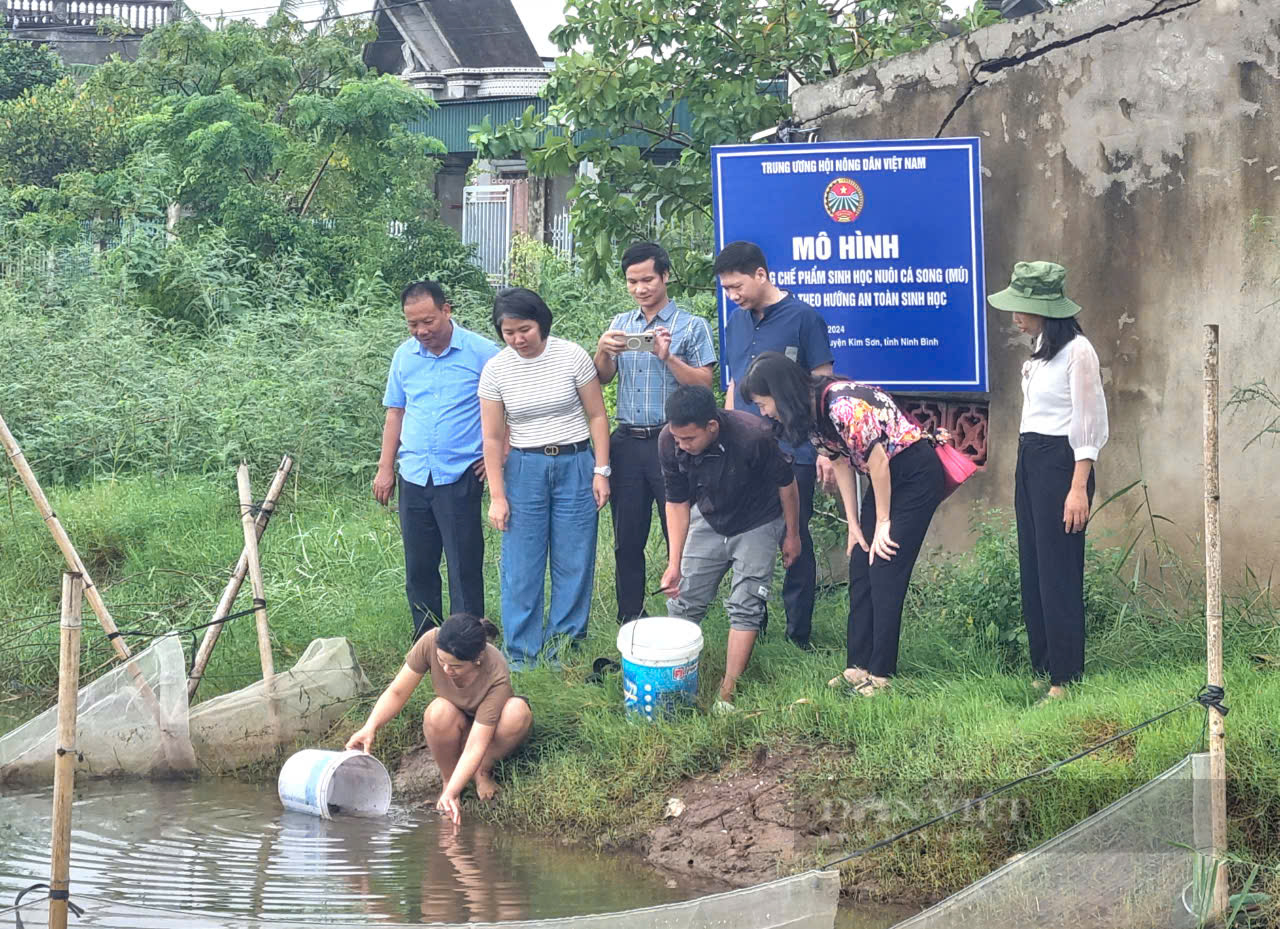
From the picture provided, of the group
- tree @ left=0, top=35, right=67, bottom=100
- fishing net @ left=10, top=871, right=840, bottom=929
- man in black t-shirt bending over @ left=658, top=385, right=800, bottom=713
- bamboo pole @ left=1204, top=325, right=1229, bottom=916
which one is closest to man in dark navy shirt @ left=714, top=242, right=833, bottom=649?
man in black t-shirt bending over @ left=658, top=385, right=800, bottom=713

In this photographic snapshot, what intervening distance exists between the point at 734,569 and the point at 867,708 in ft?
2.64

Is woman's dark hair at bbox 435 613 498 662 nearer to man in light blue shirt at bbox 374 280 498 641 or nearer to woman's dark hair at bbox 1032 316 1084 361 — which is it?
man in light blue shirt at bbox 374 280 498 641

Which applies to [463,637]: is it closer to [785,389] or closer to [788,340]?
[785,389]

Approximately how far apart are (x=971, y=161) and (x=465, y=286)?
8.67 m

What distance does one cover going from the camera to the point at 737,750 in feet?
19.4

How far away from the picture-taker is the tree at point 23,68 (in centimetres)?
2411

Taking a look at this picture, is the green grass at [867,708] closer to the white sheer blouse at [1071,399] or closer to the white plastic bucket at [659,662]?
the white plastic bucket at [659,662]

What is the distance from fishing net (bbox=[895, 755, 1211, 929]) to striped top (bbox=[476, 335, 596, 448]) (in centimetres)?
302

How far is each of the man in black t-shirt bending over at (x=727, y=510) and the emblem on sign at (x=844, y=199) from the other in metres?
1.52

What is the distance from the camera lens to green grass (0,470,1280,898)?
5.09 meters

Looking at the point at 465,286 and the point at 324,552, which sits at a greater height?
the point at 465,286

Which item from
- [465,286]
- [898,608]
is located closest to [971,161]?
[898,608]

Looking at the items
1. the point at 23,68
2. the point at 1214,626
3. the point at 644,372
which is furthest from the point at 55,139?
the point at 1214,626

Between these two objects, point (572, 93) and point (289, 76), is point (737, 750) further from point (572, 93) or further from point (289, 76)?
point (289, 76)
